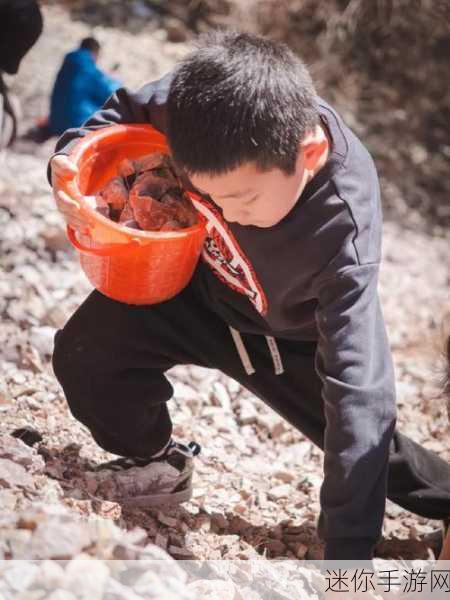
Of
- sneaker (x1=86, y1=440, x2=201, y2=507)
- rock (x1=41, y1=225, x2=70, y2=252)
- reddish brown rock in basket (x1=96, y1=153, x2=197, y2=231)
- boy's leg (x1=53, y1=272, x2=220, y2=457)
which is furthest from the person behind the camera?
rock (x1=41, y1=225, x2=70, y2=252)

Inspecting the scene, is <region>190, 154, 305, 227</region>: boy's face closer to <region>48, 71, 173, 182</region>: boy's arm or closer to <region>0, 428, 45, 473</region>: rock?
<region>48, 71, 173, 182</region>: boy's arm

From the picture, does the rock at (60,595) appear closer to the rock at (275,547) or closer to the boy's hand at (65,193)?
the boy's hand at (65,193)

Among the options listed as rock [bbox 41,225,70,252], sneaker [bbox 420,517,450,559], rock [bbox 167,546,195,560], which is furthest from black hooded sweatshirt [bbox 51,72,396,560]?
rock [bbox 41,225,70,252]

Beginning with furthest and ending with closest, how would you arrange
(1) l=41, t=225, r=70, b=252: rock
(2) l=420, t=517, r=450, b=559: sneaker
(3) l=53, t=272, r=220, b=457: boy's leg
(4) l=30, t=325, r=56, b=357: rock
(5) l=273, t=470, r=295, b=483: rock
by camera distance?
(1) l=41, t=225, r=70, b=252: rock, (4) l=30, t=325, r=56, b=357: rock, (5) l=273, t=470, r=295, b=483: rock, (2) l=420, t=517, r=450, b=559: sneaker, (3) l=53, t=272, r=220, b=457: boy's leg

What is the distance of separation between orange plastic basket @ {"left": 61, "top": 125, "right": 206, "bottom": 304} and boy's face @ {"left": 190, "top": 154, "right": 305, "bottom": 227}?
0.16 m

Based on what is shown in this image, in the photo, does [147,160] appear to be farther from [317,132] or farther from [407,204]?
[407,204]

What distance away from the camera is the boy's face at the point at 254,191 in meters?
1.55

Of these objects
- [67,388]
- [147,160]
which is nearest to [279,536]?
[67,388]

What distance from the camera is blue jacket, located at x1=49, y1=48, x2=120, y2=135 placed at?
3.58 meters

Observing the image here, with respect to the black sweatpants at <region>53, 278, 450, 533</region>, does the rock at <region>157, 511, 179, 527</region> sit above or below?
below

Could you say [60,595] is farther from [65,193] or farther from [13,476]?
[65,193]

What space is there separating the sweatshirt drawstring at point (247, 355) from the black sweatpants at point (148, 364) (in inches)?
0.5

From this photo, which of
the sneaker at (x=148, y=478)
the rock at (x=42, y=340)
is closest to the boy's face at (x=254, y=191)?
the sneaker at (x=148, y=478)

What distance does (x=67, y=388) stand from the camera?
2.01m
